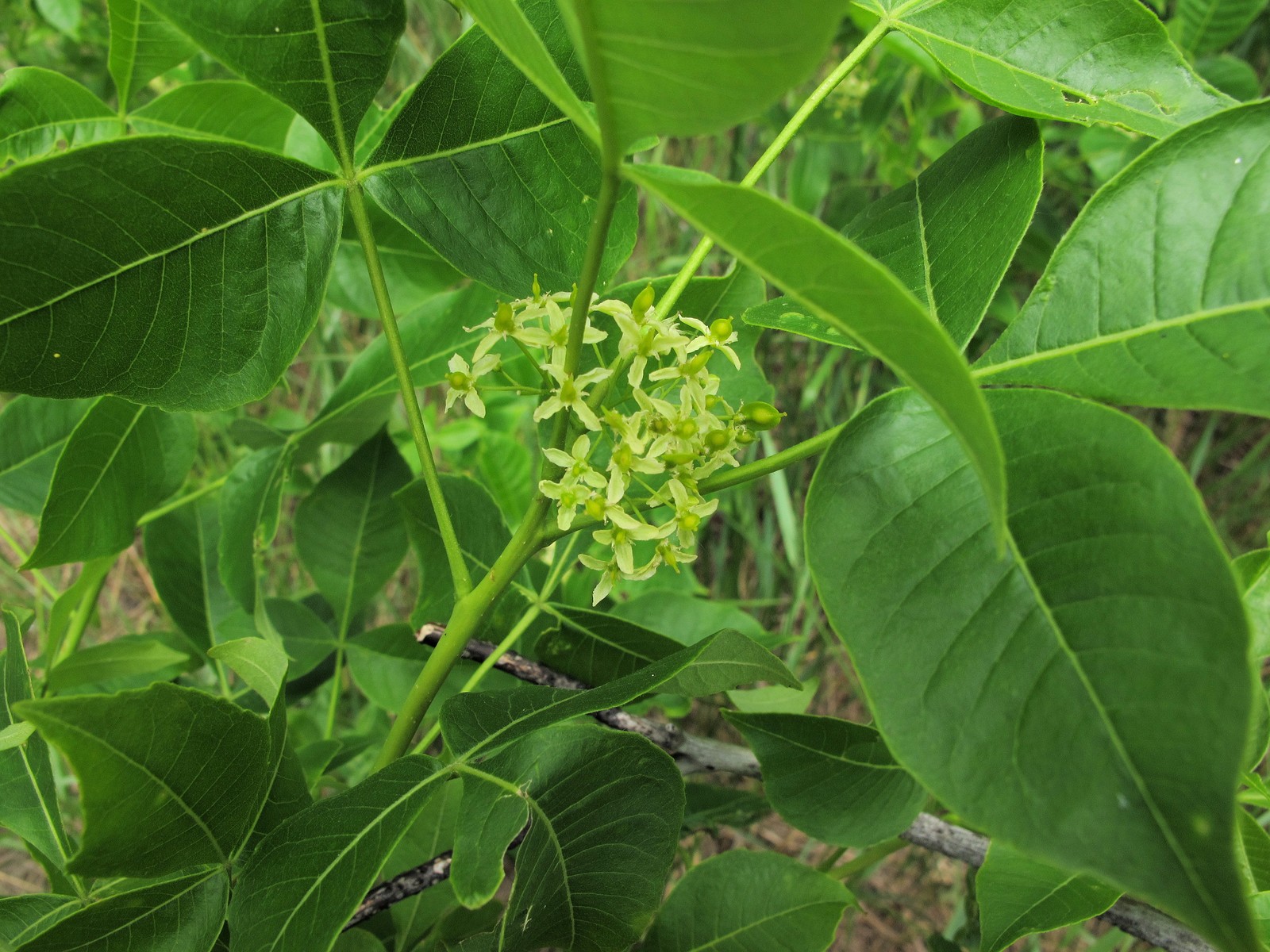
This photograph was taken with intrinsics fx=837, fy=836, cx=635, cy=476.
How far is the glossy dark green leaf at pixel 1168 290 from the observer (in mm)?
510

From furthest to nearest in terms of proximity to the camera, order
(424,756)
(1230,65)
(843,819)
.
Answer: (1230,65), (843,819), (424,756)

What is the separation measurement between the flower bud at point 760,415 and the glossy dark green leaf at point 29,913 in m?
0.71

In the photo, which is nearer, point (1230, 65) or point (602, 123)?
point (602, 123)

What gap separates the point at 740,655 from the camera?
2.17 ft

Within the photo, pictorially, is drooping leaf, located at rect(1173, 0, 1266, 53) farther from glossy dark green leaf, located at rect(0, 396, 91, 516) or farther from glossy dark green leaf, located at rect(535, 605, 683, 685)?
glossy dark green leaf, located at rect(0, 396, 91, 516)

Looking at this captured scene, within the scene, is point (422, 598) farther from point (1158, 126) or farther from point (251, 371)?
point (1158, 126)

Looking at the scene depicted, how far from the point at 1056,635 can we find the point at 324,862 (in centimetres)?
52

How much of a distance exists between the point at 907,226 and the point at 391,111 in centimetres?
54

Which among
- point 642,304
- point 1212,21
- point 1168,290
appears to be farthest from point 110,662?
point 1212,21

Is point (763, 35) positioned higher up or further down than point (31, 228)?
higher up

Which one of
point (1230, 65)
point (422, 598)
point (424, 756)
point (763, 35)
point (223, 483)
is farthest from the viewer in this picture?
point (1230, 65)

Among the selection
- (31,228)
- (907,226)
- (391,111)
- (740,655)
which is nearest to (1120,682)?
(740,655)

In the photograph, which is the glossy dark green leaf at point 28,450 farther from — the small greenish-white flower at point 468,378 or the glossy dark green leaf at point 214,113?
the small greenish-white flower at point 468,378

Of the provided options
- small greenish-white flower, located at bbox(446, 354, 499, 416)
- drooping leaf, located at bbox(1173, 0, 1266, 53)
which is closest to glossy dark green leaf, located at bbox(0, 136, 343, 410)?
small greenish-white flower, located at bbox(446, 354, 499, 416)
